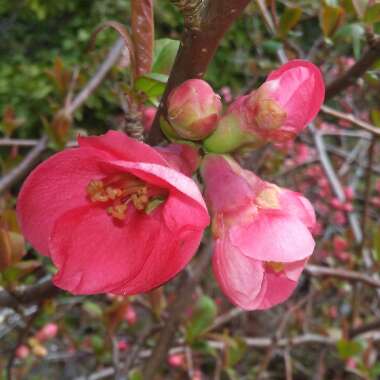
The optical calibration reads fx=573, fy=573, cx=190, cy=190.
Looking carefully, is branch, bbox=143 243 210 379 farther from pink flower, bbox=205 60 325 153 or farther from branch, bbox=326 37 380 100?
pink flower, bbox=205 60 325 153

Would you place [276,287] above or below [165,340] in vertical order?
above

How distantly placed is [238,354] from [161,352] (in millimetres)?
374

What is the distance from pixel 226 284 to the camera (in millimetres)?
499

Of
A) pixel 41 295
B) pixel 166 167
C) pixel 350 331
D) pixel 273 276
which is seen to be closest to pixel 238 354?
pixel 350 331

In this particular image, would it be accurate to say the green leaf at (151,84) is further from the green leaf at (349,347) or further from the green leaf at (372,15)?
the green leaf at (349,347)

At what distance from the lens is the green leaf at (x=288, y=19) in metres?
0.91

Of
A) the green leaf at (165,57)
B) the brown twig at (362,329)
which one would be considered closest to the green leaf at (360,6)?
the green leaf at (165,57)

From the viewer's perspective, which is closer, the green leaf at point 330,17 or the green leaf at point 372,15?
the green leaf at point 372,15

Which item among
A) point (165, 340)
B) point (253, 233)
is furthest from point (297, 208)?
point (165, 340)

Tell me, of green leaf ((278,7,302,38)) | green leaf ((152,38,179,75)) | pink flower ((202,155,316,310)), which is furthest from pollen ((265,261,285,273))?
green leaf ((278,7,302,38))

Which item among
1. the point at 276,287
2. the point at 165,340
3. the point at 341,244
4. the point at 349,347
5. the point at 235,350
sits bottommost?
the point at 341,244

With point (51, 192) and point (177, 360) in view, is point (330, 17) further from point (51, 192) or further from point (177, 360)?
point (177, 360)

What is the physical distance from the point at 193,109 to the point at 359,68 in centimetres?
43

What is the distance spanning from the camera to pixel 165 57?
0.62m
